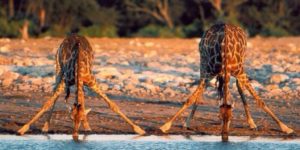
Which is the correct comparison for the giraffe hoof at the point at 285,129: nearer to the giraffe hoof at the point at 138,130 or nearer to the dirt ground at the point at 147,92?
the dirt ground at the point at 147,92

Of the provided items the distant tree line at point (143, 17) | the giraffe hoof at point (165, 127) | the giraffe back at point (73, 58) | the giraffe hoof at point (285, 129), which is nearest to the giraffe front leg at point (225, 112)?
the giraffe hoof at point (165, 127)

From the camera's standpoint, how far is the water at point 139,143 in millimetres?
11430

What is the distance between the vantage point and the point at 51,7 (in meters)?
42.4

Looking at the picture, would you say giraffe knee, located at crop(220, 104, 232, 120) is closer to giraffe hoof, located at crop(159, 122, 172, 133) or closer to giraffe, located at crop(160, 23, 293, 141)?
giraffe, located at crop(160, 23, 293, 141)

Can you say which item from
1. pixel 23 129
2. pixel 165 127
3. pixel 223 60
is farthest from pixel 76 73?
pixel 223 60

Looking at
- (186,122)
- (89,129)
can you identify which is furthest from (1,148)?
Answer: (186,122)

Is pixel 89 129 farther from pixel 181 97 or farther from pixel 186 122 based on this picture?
pixel 181 97

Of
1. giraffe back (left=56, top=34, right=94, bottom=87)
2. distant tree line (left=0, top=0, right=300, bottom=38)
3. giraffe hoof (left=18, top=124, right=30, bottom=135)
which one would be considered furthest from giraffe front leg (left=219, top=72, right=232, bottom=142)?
distant tree line (left=0, top=0, right=300, bottom=38)

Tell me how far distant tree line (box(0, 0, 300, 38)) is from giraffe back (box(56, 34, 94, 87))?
26107 millimetres

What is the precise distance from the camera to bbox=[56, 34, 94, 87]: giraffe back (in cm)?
1199

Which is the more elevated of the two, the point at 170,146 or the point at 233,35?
the point at 233,35

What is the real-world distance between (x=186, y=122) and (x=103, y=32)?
2809 cm

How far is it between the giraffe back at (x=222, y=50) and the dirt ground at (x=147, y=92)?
0.94 metres

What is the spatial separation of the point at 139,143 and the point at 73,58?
57.2 inches
